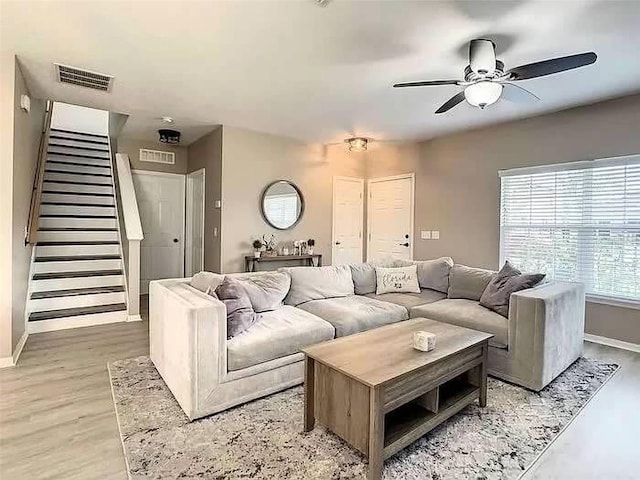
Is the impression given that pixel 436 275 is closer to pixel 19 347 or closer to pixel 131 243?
pixel 131 243

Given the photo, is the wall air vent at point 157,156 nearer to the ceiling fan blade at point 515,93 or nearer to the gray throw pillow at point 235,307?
the gray throw pillow at point 235,307

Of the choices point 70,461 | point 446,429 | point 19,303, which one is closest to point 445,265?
point 446,429

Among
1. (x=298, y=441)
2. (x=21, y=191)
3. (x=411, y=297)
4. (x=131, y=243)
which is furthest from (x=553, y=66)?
(x=131, y=243)

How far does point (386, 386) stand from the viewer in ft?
5.52

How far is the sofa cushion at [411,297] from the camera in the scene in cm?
367

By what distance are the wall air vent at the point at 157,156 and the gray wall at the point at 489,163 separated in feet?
11.8

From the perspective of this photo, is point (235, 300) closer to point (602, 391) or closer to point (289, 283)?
point (289, 283)

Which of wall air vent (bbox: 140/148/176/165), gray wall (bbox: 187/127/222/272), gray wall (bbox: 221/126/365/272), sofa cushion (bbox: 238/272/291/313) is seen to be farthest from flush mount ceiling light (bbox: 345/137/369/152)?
wall air vent (bbox: 140/148/176/165)

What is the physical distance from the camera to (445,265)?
13.5 feet

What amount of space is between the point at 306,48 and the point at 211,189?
3091 mm

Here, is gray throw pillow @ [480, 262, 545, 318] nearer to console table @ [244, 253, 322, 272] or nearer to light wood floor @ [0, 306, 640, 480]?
light wood floor @ [0, 306, 640, 480]

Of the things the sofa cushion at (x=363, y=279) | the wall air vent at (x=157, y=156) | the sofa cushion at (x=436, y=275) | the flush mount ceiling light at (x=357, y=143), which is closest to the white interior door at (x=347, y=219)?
the flush mount ceiling light at (x=357, y=143)

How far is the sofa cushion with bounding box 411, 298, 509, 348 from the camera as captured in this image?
9.37 ft

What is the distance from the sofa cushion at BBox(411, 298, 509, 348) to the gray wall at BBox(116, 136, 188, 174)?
16.2ft
